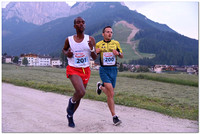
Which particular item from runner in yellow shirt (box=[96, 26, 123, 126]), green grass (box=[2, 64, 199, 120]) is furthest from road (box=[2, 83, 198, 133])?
green grass (box=[2, 64, 199, 120])

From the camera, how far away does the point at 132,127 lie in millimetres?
5227

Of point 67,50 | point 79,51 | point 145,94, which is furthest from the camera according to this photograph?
point 145,94

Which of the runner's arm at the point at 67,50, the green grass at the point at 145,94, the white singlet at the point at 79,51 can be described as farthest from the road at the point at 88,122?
the runner's arm at the point at 67,50

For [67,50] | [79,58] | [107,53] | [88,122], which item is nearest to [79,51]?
[79,58]

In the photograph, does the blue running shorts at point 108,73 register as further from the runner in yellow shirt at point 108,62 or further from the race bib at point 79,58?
the race bib at point 79,58

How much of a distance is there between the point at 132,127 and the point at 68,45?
8.19 ft

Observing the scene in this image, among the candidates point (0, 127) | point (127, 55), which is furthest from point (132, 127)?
point (127, 55)

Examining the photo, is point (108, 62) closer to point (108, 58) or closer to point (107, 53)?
point (108, 58)

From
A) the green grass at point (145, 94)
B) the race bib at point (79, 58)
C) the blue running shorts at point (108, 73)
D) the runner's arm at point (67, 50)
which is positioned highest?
the runner's arm at point (67, 50)

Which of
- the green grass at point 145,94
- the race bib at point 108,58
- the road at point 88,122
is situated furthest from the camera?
the green grass at point 145,94

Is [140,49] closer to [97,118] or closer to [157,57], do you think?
[157,57]

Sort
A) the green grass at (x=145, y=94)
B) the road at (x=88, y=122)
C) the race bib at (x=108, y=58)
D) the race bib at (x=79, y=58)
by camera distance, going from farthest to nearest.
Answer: the green grass at (x=145, y=94) → the race bib at (x=108, y=58) → the race bib at (x=79, y=58) → the road at (x=88, y=122)

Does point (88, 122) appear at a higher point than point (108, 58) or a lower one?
lower

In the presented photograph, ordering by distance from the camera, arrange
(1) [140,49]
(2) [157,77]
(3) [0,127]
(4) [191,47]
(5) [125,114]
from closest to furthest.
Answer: (3) [0,127]
(5) [125,114]
(2) [157,77]
(1) [140,49]
(4) [191,47]
